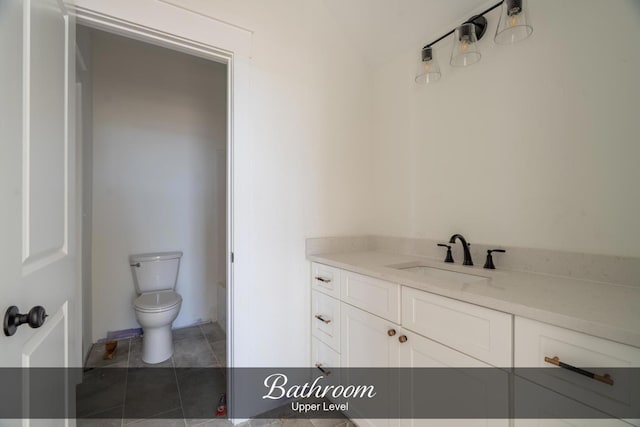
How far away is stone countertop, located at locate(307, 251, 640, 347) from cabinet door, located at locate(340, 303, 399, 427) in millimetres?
Answer: 229

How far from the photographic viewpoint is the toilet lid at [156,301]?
2.05 metres

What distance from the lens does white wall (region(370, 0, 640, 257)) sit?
998mm

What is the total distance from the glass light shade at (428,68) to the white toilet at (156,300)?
2340 millimetres

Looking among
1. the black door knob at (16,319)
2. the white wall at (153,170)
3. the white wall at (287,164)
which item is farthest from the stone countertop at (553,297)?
the white wall at (153,170)

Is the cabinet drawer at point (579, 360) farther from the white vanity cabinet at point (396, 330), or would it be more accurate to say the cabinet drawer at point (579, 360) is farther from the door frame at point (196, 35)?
the door frame at point (196, 35)

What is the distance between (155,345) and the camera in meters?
2.12

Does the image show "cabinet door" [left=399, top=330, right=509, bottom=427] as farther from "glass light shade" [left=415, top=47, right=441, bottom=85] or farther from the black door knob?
"glass light shade" [left=415, top=47, right=441, bottom=85]

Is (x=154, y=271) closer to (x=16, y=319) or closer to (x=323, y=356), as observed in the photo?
(x=323, y=356)

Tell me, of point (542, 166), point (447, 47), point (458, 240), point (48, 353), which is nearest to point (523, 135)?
point (542, 166)

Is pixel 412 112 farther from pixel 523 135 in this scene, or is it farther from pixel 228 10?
pixel 228 10

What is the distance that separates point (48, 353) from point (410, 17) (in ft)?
7.29

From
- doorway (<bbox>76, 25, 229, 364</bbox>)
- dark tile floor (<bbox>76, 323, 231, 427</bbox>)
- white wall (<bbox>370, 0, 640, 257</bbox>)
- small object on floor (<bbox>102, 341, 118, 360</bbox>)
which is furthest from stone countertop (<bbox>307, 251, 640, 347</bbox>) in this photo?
small object on floor (<bbox>102, 341, 118, 360</bbox>)

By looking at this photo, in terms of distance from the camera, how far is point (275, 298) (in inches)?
64.9

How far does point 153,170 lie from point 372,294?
93.7 inches
